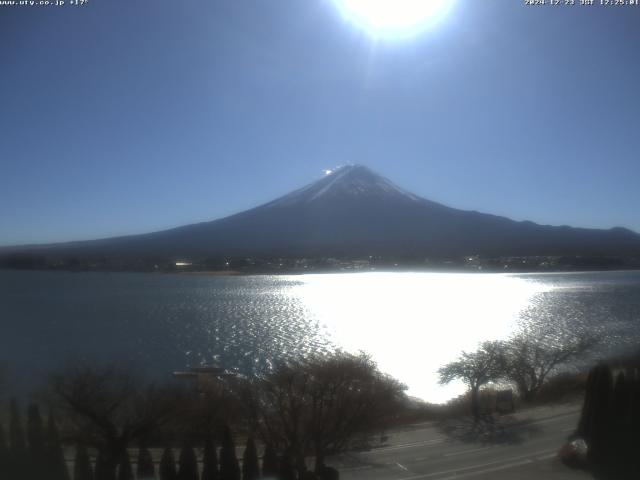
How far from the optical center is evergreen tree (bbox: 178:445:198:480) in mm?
3146

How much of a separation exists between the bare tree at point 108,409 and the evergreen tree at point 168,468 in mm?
228

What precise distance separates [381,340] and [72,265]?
10.7m

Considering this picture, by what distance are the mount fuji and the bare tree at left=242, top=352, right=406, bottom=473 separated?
886 inches

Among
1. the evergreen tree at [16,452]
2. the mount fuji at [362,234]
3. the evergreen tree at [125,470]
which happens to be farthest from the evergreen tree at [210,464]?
the mount fuji at [362,234]

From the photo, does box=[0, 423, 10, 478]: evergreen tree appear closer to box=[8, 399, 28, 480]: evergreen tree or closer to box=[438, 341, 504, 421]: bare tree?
box=[8, 399, 28, 480]: evergreen tree

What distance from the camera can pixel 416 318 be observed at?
12.9m

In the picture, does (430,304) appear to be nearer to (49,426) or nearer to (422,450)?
(422,450)

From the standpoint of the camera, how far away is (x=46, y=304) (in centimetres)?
1163

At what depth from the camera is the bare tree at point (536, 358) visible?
5457 millimetres

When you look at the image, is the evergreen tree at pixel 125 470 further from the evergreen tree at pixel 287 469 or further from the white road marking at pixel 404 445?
the white road marking at pixel 404 445

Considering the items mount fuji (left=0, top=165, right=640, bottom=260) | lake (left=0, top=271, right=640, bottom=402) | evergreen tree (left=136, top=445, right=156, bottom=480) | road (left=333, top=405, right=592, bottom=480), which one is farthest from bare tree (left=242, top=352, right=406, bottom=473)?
mount fuji (left=0, top=165, right=640, bottom=260)

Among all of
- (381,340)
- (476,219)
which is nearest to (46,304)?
(381,340)

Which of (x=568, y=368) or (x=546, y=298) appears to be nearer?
(x=568, y=368)

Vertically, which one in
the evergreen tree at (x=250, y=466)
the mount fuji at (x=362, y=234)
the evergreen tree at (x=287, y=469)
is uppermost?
the mount fuji at (x=362, y=234)
